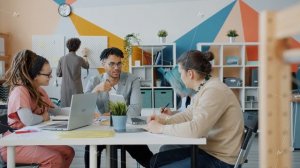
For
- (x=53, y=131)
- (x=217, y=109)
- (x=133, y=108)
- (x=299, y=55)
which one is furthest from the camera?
(x=133, y=108)

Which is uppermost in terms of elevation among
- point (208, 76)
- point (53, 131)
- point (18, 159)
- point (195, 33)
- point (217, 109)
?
point (195, 33)

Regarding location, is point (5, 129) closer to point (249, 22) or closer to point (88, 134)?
point (88, 134)

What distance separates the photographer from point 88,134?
195 centimetres

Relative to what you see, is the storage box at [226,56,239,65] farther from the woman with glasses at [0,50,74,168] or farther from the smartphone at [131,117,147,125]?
the woman with glasses at [0,50,74,168]

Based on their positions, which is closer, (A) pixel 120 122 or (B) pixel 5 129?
(A) pixel 120 122

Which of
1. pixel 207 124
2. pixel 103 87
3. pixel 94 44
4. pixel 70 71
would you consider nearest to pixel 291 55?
pixel 207 124

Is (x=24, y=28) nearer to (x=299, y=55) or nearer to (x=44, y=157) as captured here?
(x=44, y=157)

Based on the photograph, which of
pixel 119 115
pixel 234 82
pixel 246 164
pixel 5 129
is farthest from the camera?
pixel 234 82

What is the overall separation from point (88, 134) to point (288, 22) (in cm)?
138

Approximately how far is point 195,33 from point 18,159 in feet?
14.7

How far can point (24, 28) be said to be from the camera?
6.25 metres

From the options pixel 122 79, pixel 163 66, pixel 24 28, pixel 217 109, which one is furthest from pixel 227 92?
pixel 24 28

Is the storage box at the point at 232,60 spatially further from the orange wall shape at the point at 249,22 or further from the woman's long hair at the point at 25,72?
the woman's long hair at the point at 25,72

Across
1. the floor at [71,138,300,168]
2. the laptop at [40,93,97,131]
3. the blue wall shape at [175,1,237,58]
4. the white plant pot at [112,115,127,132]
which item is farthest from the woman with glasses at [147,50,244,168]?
the blue wall shape at [175,1,237,58]
